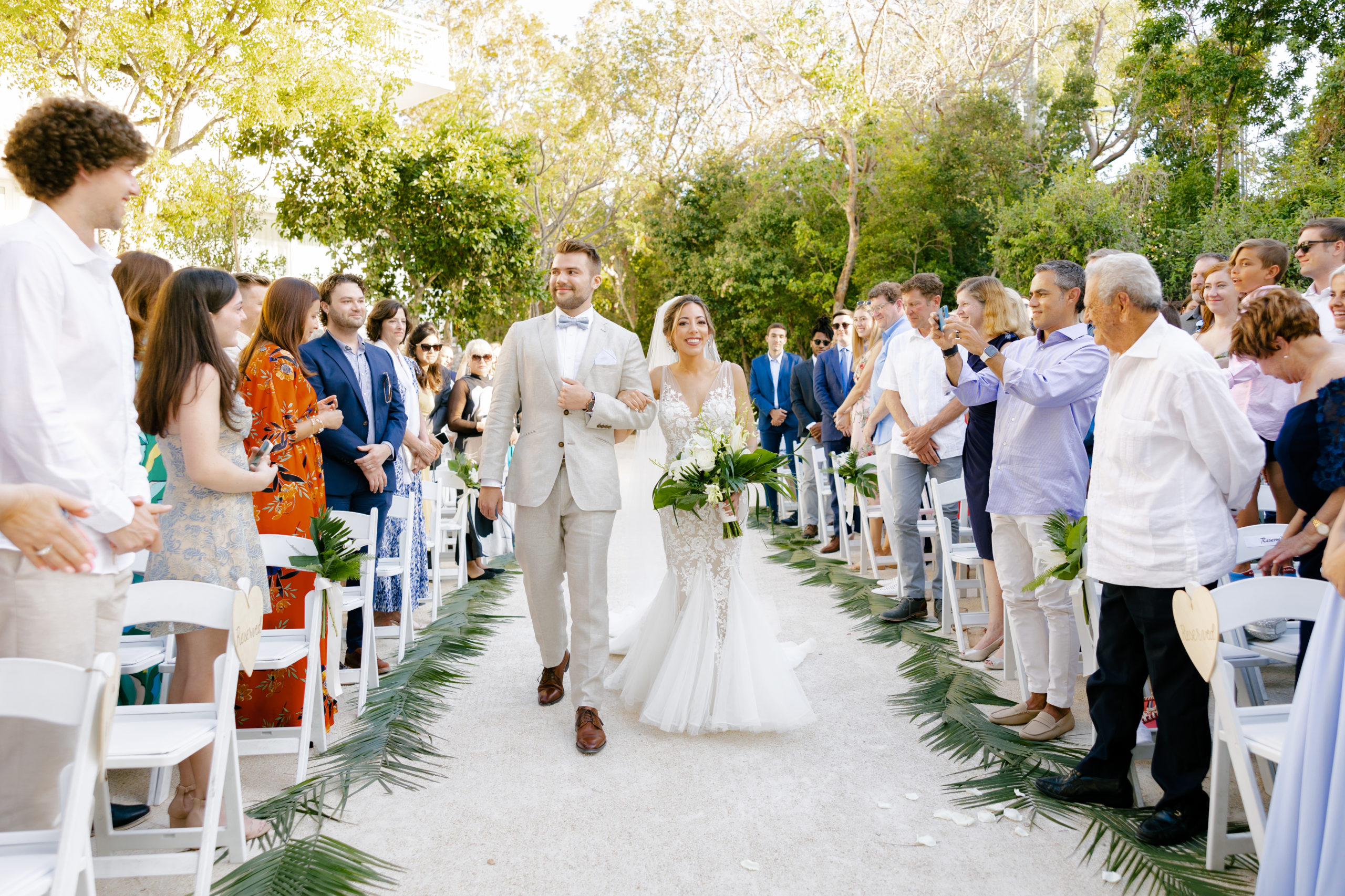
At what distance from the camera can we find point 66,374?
2.41 m

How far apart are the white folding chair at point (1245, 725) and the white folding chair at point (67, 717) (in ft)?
10.0

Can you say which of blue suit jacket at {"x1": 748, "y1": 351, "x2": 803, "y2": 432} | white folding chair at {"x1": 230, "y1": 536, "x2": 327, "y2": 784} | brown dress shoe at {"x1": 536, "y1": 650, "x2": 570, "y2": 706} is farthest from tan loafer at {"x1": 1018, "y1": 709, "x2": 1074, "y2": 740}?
blue suit jacket at {"x1": 748, "y1": 351, "x2": 803, "y2": 432}

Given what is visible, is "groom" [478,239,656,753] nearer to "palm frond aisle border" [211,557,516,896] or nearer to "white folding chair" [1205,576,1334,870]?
"palm frond aisle border" [211,557,516,896]

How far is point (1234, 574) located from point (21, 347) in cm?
502

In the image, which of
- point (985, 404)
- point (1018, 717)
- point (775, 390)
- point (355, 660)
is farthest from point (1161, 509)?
point (775, 390)

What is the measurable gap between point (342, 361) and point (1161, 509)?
14.5 feet

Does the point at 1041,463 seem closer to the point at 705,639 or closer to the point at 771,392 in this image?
the point at 705,639

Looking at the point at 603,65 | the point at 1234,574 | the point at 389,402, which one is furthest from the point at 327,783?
the point at 603,65

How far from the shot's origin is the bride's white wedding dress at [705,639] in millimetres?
4551

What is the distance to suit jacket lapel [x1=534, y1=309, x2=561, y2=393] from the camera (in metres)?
4.62

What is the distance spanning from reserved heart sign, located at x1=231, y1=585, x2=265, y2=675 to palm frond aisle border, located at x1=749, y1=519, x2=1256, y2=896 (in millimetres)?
2746

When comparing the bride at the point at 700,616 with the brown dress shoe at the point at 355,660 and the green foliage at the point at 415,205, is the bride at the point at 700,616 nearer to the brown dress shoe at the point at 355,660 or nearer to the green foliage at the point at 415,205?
the brown dress shoe at the point at 355,660

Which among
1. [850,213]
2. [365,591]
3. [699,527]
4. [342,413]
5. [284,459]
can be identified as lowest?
[365,591]

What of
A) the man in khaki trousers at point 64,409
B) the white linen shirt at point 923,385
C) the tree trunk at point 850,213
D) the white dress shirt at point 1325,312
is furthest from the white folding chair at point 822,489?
the tree trunk at point 850,213
